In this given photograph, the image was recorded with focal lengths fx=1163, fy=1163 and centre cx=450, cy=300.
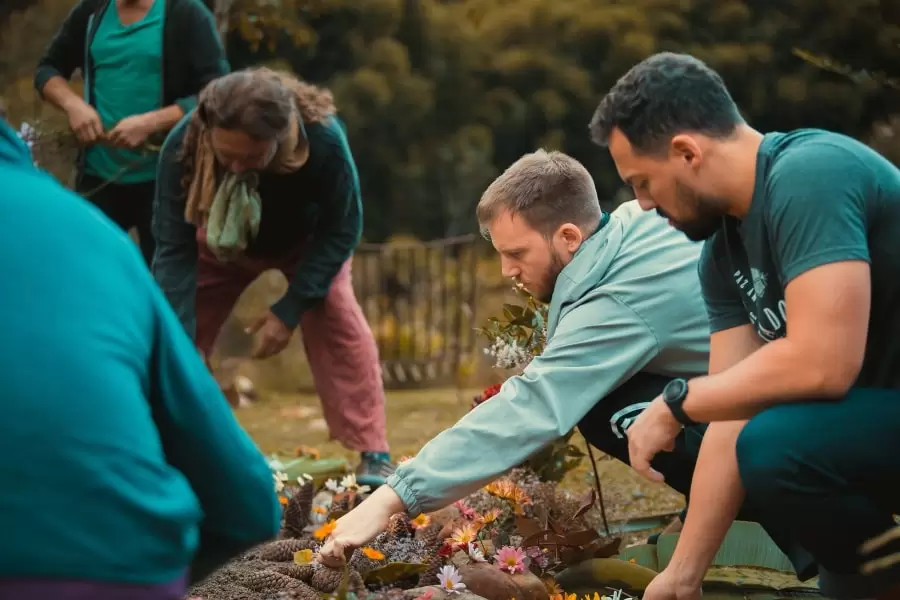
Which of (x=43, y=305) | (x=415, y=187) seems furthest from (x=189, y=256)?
(x=415, y=187)

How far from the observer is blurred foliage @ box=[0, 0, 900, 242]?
11695 millimetres

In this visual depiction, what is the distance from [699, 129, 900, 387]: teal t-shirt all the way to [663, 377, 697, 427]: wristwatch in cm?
21

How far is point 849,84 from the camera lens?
11.3 meters

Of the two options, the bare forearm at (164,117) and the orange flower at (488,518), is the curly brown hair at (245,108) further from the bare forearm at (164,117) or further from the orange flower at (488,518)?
the orange flower at (488,518)

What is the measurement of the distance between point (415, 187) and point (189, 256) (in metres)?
8.87

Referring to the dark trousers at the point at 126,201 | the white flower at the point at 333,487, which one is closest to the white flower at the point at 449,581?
the white flower at the point at 333,487

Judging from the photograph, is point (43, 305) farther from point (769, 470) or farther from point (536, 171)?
point (536, 171)

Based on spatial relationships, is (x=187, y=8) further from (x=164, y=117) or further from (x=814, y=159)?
(x=814, y=159)

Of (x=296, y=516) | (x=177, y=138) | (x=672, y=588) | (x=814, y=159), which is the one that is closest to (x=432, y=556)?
(x=296, y=516)

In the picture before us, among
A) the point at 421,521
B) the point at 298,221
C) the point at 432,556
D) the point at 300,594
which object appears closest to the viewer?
the point at 300,594

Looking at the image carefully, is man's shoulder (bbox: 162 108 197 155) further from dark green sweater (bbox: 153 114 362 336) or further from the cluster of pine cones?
the cluster of pine cones

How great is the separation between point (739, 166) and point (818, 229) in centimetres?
21

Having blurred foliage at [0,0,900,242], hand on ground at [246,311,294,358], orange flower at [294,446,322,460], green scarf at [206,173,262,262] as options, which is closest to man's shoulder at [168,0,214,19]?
green scarf at [206,173,262,262]

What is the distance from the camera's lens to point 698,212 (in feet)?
6.97
